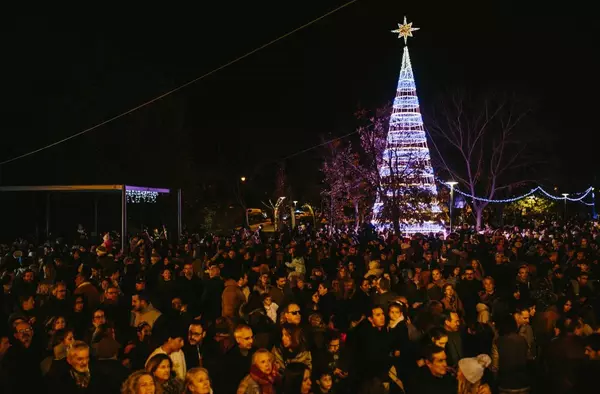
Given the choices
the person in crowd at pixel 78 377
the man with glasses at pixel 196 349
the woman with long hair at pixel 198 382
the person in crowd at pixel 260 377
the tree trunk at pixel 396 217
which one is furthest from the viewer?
the tree trunk at pixel 396 217

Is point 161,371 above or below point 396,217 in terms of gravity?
below

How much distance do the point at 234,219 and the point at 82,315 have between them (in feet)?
124

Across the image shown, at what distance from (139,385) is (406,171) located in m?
27.3

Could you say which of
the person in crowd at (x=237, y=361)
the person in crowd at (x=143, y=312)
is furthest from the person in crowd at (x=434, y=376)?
the person in crowd at (x=143, y=312)

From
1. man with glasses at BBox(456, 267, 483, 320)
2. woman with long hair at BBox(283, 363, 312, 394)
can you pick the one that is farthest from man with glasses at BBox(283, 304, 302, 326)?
man with glasses at BBox(456, 267, 483, 320)

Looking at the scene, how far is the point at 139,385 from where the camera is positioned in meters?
4.50

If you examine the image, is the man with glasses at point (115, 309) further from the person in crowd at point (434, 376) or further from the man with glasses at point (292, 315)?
the person in crowd at point (434, 376)

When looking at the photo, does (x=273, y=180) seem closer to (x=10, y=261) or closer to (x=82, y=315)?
(x=10, y=261)

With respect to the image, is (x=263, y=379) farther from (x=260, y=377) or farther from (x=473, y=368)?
(x=473, y=368)

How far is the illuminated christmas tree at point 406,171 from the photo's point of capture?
30.5m

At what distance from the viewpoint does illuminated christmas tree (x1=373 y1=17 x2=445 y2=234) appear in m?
30.5

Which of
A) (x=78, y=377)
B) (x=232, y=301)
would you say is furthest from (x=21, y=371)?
(x=232, y=301)

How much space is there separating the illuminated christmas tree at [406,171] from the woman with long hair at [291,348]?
23.6 m

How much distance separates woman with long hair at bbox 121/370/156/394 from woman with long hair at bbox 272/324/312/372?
5.46 ft
